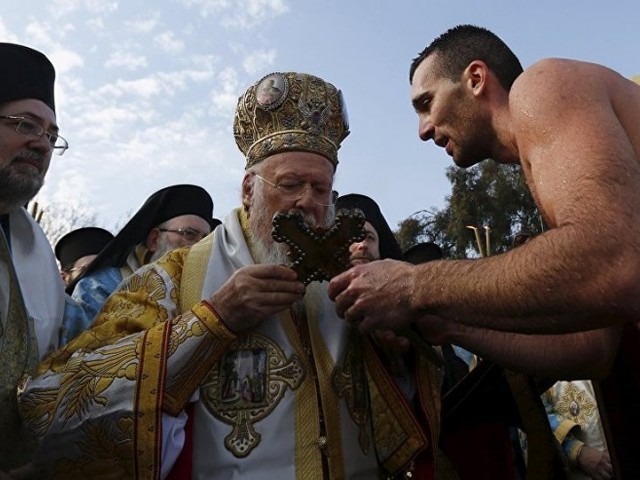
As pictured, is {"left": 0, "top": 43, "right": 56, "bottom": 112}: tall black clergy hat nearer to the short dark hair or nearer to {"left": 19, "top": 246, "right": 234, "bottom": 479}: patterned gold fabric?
{"left": 19, "top": 246, "right": 234, "bottom": 479}: patterned gold fabric

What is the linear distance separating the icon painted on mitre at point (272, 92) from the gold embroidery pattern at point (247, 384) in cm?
133

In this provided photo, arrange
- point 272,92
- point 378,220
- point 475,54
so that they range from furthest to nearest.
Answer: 1. point 378,220
2. point 272,92
3. point 475,54

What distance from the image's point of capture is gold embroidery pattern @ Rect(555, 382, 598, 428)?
5.89 meters

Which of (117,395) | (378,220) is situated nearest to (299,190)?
(117,395)

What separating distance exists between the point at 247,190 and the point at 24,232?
1.25 meters

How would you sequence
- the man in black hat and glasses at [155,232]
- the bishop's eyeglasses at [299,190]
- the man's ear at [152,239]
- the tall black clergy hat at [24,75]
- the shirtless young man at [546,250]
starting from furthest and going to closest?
the man's ear at [152,239] → the man in black hat and glasses at [155,232] → the tall black clergy hat at [24,75] → the bishop's eyeglasses at [299,190] → the shirtless young man at [546,250]

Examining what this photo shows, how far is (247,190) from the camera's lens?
3.76 m

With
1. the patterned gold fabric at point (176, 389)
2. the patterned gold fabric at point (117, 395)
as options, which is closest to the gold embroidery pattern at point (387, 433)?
the patterned gold fabric at point (176, 389)

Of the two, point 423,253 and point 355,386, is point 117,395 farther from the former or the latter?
point 423,253

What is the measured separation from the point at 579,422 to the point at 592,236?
421cm

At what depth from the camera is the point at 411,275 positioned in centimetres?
272

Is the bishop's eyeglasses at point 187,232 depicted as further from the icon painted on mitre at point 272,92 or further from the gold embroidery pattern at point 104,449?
the gold embroidery pattern at point 104,449

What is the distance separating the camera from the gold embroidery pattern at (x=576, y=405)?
589 centimetres

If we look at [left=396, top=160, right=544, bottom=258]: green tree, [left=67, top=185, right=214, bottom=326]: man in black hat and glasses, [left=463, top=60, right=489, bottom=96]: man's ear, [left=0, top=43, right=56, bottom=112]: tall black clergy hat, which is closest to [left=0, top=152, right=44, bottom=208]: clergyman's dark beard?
[left=0, top=43, right=56, bottom=112]: tall black clergy hat
